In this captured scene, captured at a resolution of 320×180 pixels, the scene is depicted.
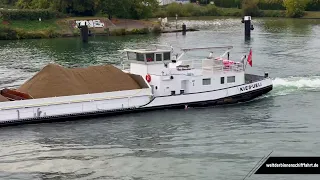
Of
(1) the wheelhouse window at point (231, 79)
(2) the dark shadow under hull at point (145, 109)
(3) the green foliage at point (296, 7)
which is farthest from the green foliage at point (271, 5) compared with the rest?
(1) the wheelhouse window at point (231, 79)

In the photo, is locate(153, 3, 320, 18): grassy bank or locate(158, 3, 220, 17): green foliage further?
locate(158, 3, 220, 17): green foliage

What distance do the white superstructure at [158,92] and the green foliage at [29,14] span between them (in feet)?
225

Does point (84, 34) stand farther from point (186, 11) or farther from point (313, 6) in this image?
point (313, 6)

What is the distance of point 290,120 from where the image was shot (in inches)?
1339

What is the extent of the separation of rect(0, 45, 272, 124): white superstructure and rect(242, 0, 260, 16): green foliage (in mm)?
93797

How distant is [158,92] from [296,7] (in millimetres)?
95472

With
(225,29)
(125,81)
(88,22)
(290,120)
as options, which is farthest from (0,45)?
(290,120)

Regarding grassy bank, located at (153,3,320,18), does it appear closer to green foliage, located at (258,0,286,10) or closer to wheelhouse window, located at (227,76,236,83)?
green foliage, located at (258,0,286,10)

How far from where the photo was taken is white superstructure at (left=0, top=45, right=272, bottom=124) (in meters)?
34.1

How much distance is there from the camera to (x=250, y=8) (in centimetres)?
13325

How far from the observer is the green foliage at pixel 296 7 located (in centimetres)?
12588

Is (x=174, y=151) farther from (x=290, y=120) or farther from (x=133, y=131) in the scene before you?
(x=290, y=120)

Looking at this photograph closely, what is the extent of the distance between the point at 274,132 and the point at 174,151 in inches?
248

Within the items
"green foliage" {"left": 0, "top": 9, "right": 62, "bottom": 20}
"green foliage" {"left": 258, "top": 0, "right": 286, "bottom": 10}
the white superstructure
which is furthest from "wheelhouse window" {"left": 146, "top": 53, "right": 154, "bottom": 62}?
"green foliage" {"left": 258, "top": 0, "right": 286, "bottom": 10}
